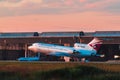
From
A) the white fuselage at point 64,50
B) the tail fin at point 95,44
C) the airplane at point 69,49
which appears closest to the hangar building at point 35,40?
the tail fin at point 95,44

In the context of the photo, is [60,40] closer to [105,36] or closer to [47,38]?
[47,38]

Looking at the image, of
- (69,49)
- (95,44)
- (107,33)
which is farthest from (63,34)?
(95,44)

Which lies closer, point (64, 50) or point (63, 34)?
point (64, 50)

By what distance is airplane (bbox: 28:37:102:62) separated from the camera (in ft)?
424

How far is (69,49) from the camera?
131 m

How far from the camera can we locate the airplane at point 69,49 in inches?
5089

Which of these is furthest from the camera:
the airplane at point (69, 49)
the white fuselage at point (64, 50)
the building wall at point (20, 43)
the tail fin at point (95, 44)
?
the building wall at point (20, 43)

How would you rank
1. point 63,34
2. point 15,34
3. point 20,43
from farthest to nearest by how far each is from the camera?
point 15,34, point 63,34, point 20,43

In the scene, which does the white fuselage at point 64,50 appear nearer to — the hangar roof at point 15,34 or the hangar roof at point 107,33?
the hangar roof at point 107,33

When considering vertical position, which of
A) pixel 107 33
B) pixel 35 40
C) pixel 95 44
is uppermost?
pixel 107 33

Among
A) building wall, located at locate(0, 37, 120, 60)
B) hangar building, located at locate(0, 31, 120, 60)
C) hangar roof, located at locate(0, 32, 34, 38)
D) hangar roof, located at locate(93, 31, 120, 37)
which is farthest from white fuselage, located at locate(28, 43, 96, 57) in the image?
hangar roof, located at locate(0, 32, 34, 38)

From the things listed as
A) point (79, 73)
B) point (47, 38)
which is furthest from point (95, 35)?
point (79, 73)

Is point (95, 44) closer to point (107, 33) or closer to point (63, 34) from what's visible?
point (107, 33)

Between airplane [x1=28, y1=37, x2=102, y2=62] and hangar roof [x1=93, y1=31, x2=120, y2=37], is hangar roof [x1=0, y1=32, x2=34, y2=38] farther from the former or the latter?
hangar roof [x1=93, y1=31, x2=120, y2=37]
